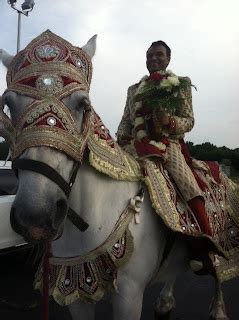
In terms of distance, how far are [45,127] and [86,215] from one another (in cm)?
65

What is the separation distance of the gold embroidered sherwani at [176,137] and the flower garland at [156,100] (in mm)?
60

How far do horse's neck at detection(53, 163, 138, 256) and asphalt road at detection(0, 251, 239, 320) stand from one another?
2.31 meters

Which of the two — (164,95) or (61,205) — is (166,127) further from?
(61,205)

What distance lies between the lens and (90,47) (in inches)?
95.0

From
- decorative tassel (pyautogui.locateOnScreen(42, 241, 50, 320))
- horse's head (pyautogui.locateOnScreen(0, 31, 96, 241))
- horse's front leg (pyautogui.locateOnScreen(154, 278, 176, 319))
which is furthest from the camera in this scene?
horse's front leg (pyautogui.locateOnScreen(154, 278, 176, 319))

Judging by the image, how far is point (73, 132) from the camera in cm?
203

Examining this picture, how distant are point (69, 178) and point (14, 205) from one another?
325mm

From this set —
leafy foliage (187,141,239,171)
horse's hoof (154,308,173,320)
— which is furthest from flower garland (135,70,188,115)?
leafy foliage (187,141,239,171)

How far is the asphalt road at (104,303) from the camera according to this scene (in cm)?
459

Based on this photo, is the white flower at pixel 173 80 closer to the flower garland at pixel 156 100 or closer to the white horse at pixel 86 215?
the flower garland at pixel 156 100

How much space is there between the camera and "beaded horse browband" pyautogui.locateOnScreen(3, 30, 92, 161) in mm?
1947

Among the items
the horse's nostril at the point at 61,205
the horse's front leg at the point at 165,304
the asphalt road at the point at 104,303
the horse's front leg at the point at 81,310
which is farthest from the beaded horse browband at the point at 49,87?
the asphalt road at the point at 104,303

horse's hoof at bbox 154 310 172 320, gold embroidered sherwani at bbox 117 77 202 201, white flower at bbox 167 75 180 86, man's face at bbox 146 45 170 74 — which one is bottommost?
horse's hoof at bbox 154 310 172 320

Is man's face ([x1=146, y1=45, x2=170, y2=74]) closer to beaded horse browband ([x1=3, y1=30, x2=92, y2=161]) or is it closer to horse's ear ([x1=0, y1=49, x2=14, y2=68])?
beaded horse browband ([x1=3, y1=30, x2=92, y2=161])
